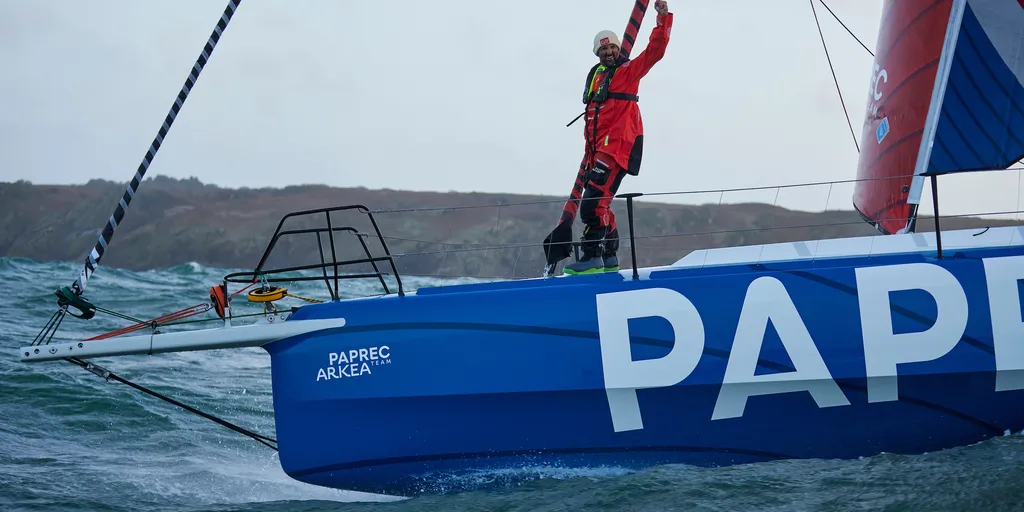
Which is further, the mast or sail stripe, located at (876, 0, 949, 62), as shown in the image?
sail stripe, located at (876, 0, 949, 62)

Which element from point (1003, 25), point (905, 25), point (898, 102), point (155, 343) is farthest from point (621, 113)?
point (155, 343)

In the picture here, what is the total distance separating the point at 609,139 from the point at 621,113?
159 millimetres

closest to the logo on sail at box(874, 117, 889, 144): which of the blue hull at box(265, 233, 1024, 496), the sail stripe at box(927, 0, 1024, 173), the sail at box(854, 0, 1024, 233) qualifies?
the sail at box(854, 0, 1024, 233)

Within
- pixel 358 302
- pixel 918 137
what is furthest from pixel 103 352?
pixel 918 137

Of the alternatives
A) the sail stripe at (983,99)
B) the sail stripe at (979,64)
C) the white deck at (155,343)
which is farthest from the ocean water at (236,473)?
the sail stripe at (979,64)

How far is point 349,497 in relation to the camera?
4.68 meters

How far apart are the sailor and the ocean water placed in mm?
1322

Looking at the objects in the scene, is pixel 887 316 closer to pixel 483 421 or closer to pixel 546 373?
pixel 546 373

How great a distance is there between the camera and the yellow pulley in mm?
4430

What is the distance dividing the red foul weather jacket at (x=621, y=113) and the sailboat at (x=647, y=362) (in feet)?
2.68

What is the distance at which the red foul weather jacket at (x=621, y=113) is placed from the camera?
499 cm

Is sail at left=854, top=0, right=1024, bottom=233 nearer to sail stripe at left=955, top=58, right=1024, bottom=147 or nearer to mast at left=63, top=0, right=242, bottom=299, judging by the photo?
sail stripe at left=955, top=58, right=1024, bottom=147

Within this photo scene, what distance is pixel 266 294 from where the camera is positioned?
444 cm

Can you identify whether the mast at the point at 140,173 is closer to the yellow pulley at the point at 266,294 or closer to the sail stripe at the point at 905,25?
the yellow pulley at the point at 266,294
